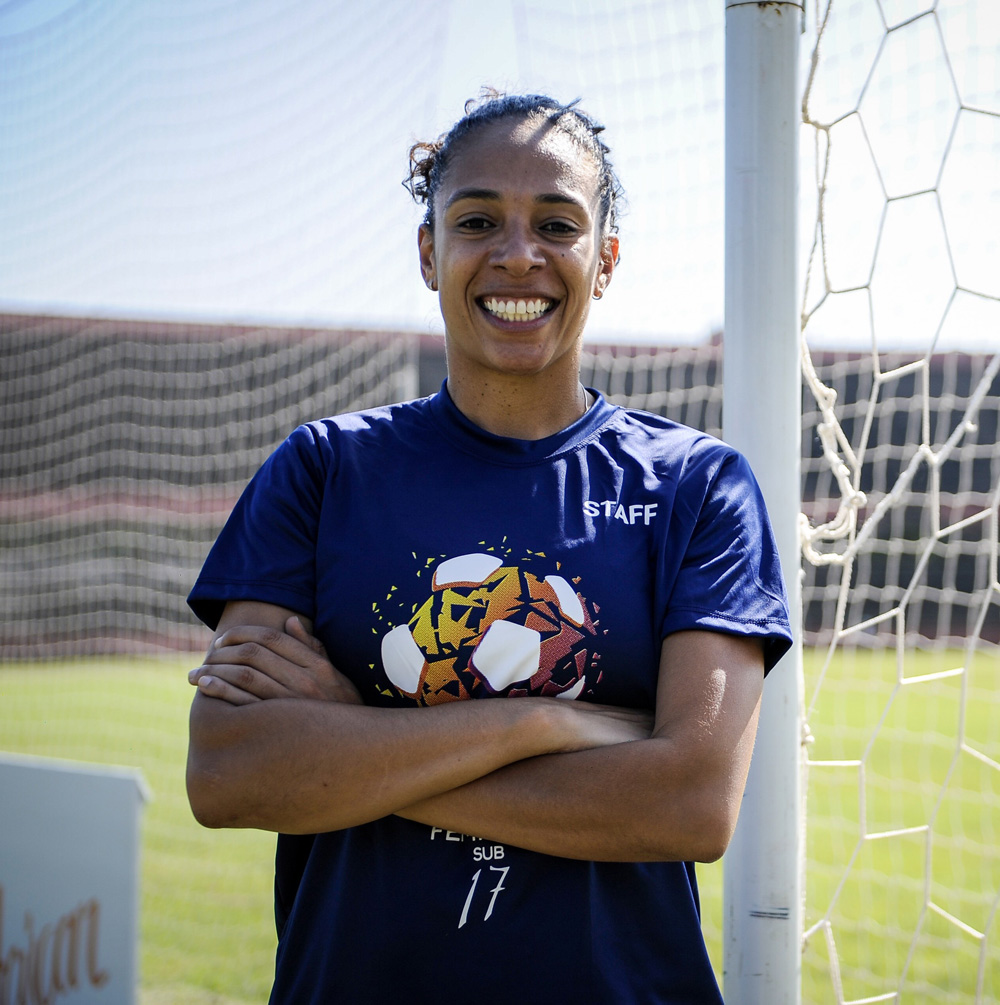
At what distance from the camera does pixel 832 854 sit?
589 centimetres

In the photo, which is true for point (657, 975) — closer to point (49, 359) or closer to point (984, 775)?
point (984, 775)

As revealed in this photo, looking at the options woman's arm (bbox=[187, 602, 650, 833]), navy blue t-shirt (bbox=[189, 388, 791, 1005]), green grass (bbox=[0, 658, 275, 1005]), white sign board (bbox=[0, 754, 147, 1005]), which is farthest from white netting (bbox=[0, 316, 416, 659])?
woman's arm (bbox=[187, 602, 650, 833])

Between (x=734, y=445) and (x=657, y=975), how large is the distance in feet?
3.08

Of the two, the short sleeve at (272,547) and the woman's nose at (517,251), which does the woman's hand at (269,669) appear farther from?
the woman's nose at (517,251)

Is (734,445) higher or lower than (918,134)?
lower

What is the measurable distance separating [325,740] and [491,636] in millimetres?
266

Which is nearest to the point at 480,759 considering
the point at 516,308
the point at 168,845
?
the point at 516,308

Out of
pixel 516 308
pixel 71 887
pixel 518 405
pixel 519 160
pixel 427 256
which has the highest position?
pixel 519 160

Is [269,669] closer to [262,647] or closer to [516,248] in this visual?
[262,647]

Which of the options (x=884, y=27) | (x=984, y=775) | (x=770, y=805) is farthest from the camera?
(x=984, y=775)

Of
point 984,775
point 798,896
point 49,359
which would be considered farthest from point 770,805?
point 49,359

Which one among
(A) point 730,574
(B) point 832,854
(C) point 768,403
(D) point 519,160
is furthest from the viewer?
(B) point 832,854

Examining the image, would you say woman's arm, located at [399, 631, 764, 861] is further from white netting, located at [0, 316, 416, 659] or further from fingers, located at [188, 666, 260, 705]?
white netting, located at [0, 316, 416, 659]

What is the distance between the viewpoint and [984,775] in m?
7.59
